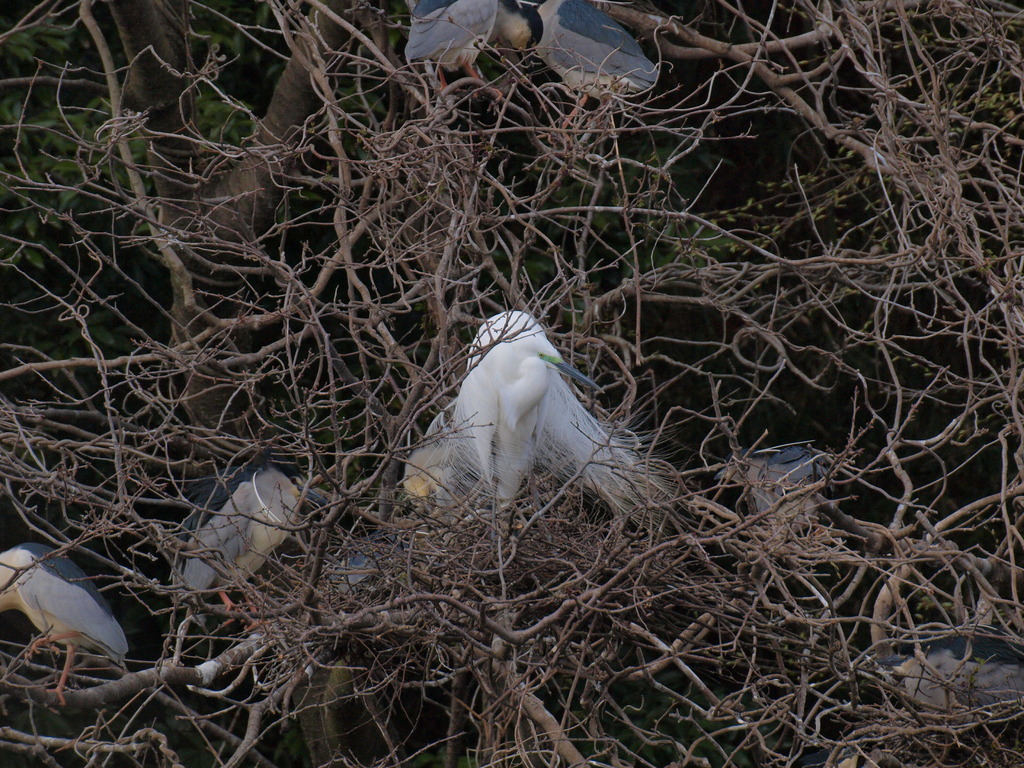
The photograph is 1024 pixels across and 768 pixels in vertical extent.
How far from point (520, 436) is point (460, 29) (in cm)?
111

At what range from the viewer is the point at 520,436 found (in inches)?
124

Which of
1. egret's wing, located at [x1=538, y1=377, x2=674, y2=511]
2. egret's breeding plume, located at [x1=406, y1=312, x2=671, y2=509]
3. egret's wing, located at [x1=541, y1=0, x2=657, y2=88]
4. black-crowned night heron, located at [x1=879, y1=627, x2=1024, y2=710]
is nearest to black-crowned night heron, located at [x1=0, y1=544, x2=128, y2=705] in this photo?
egret's breeding plume, located at [x1=406, y1=312, x2=671, y2=509]

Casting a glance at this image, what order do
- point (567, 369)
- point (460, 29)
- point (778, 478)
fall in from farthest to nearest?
point (460, 29), point (567, 369), point (778, 478)

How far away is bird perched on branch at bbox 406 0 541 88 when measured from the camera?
10.1 feet

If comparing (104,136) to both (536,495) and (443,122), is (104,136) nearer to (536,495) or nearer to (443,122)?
(443,122)

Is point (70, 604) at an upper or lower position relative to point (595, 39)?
lower

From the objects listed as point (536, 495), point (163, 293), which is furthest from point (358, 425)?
point (536, 495)

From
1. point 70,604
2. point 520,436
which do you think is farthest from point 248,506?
point 520,436

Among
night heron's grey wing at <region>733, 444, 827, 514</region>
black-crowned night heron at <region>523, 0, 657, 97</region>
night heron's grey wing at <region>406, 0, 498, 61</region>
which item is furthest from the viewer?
black-crowned night heron at <region>523, 0, 657, 97</region>

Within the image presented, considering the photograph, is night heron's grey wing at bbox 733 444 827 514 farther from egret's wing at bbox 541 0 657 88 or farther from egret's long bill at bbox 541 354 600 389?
egret's wing at bbox 541 0 657 88

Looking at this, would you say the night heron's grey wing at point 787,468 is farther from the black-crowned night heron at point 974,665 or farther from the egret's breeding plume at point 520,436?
the black-crowned night heron at point 974,665

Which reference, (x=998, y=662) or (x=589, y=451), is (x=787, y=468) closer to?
(x=589, y=451)

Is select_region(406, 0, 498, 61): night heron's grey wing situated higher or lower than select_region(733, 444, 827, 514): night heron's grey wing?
higher

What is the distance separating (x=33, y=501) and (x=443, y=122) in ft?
8.35
